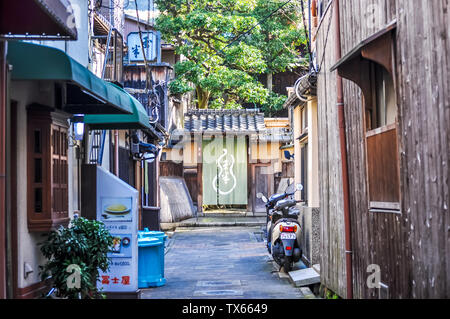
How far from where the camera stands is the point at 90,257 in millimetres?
9070

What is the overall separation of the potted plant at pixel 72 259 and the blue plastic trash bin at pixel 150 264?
179 inches

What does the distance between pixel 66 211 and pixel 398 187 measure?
4.78 meters

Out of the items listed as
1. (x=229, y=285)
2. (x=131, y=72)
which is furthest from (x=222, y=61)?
(x=229, y=285)

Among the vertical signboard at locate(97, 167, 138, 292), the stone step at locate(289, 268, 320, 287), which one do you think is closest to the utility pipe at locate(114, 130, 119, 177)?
the vertical signboard at locate(97, 167, 138, 292)

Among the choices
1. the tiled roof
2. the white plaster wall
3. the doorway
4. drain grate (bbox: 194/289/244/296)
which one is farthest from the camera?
the doorway

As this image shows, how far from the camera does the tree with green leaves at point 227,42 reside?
102ft

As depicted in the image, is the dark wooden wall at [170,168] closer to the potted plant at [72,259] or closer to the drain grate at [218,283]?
the drain grate at [218,283]

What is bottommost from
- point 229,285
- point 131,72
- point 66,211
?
point 229,285

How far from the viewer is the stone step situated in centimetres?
1348

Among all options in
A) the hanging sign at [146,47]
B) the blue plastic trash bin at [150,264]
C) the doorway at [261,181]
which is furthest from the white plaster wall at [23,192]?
the doorway at [261,181]

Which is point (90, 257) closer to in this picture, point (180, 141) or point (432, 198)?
point (432, 198)

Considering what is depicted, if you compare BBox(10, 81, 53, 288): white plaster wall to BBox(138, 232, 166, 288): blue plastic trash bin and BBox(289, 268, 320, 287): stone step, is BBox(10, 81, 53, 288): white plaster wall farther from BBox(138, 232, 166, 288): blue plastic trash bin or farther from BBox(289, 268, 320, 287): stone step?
BBox(289, 268, 320, 287): stone step

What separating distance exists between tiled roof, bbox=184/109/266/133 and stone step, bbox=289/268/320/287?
17150 millimetres

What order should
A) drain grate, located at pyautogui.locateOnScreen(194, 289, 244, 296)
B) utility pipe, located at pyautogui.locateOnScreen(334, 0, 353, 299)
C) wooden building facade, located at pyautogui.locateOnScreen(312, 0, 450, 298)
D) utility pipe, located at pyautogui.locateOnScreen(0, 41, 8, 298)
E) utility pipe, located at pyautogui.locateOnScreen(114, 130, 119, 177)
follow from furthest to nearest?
utility pipe, located at pyautogui.locateOnScreen(114, 130, 119, 177) → drain grate, located at pyautogui.locateOnScreen(194, 289, 244, 296) → utility pipe, located at pyautogui.locateOnScreen(334, 0, 353, 299) → utility pipe, located at pyautogui.locateOnScreen(0, 41, 8, 298) → wooden building facade, located at pyautogui.locateOnScreen(312, 0, 450, 298)
